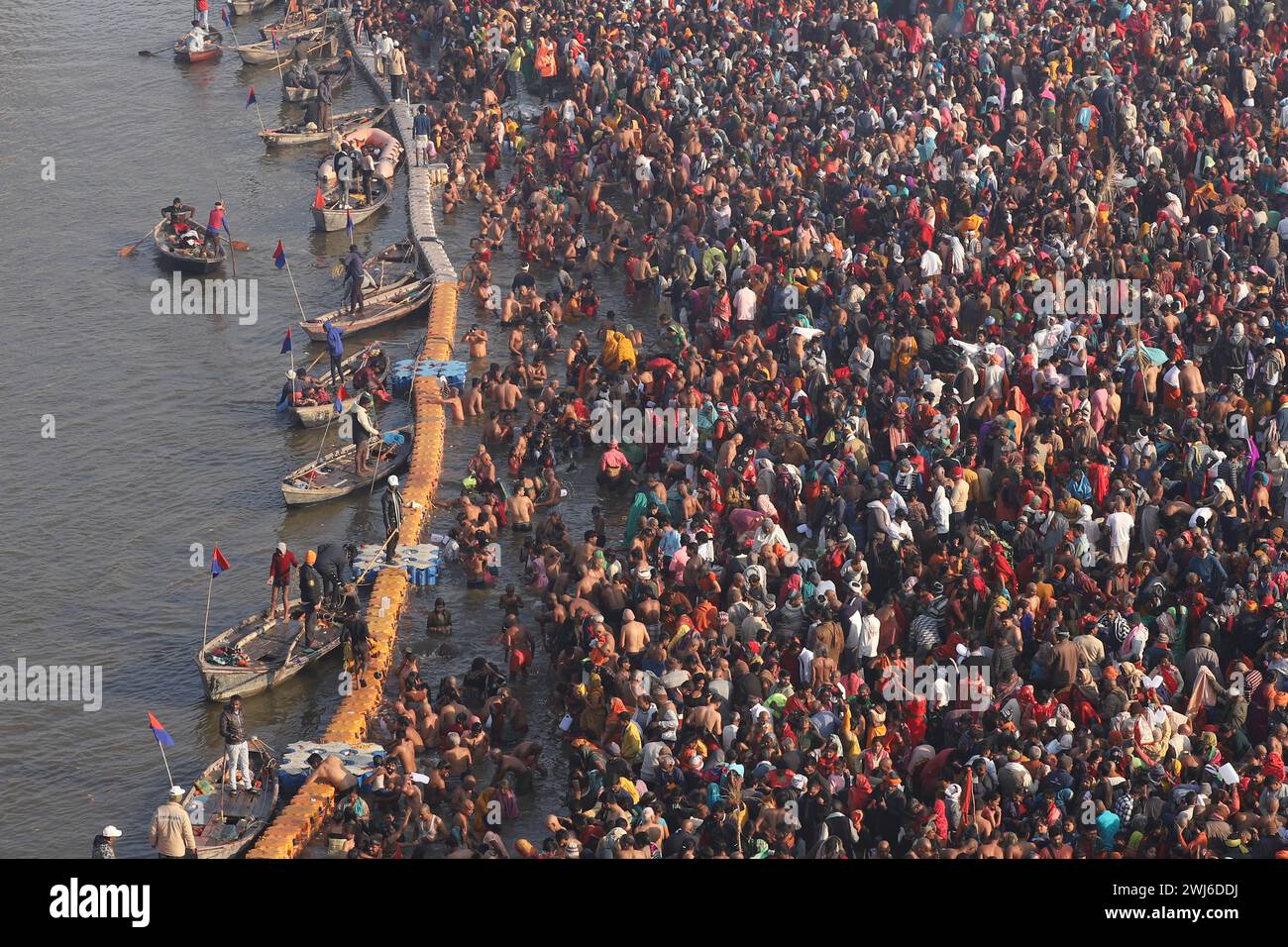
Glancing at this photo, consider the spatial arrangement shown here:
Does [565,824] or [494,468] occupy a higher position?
[494,468]

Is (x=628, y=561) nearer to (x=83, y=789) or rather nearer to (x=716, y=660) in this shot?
(x=716, y=660)

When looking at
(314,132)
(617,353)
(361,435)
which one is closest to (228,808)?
(361,435)

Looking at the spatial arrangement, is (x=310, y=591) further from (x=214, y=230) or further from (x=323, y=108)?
(x=323, y=108)

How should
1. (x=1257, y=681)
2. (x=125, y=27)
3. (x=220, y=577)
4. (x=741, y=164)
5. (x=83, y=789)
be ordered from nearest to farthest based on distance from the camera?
(x=1257, y=681) < (x=83, y=789) < (x=220, y=577) < (x=741, y=164) < (x=125, y=27)

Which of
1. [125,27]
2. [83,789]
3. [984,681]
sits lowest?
[83,789]

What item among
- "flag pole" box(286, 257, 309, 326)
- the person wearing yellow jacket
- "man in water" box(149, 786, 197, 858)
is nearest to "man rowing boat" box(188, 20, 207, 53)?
"flag pole" box(286, 257, 309, 326)

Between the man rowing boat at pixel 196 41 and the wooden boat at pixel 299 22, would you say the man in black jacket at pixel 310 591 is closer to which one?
the wooden boat at pixel 299 22

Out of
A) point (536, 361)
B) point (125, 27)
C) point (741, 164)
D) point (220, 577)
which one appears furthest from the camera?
point (125, 27)

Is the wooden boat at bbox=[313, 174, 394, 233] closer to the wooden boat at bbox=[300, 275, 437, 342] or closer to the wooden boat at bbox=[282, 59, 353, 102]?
the wooden boat at bbox=[300, 275, 437, 342]
